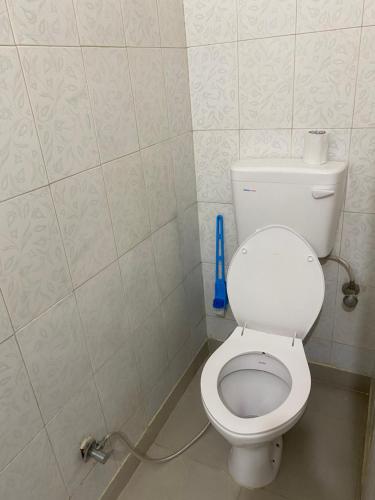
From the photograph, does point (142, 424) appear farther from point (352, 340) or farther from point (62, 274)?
point (352, 340)

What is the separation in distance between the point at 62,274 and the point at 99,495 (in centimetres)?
82

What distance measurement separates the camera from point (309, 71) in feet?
4.33

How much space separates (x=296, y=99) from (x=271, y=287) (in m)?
0.69

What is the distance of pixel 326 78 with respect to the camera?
131 centimetres

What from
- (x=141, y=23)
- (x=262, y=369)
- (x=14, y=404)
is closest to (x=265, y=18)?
(x=141, y=23)

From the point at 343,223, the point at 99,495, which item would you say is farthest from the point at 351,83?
the point at 99,495

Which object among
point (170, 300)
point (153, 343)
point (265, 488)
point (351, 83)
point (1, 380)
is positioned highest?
point (351, 83)

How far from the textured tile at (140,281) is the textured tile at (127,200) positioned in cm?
4

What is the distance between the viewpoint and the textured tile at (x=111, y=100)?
104cm

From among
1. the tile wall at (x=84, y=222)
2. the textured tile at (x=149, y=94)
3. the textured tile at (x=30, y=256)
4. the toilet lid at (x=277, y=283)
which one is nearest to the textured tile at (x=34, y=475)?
the tile wall at (x=84, y=222)

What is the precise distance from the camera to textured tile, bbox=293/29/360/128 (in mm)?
1250

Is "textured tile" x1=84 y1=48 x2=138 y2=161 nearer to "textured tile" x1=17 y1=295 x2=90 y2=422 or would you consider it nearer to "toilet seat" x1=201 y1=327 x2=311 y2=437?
"textured tile" x1=17 y1=295 x2=90 y2=422

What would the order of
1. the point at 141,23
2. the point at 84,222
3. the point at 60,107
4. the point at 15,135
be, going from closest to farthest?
the point at 15,135
the point at 60,107
the point at 84,222
the point at 141,23

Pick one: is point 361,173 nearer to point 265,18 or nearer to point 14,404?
point 265,18
